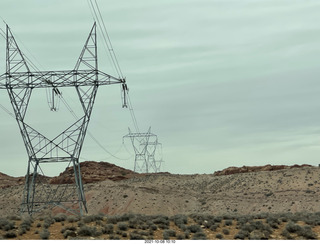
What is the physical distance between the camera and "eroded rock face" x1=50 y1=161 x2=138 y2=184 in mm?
120625

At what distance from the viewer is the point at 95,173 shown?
13275 cm

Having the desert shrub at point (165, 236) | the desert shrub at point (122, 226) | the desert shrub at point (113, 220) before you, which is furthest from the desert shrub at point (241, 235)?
the desert shrub at point (113, 220)

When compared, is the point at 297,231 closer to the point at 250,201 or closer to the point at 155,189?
the point at 250,201

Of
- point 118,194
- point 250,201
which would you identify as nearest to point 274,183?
point 250,201

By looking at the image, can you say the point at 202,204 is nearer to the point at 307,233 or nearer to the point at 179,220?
the point at 179,220

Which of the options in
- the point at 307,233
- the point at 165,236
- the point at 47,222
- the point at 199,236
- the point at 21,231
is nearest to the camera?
the point at 21,231

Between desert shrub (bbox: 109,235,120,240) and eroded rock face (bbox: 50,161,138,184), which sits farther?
eroded rock face (bbox: 50,161,138,184)

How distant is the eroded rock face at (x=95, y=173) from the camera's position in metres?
121

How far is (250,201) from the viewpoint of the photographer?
80.2 m

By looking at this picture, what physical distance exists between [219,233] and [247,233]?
1665 millimetres

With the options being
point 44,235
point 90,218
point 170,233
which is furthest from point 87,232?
point 170,233

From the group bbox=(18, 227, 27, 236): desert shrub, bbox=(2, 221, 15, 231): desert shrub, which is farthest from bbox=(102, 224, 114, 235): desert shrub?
bbox=(2, 221, 15, 231): desert shrub

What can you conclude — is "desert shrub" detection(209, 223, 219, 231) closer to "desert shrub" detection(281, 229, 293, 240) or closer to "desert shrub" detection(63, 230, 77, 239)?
"desert shrub" detection(281, 229, 293, 240)

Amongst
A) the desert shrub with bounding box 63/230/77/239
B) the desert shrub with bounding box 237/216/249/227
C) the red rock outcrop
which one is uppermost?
the red rock outcrop
